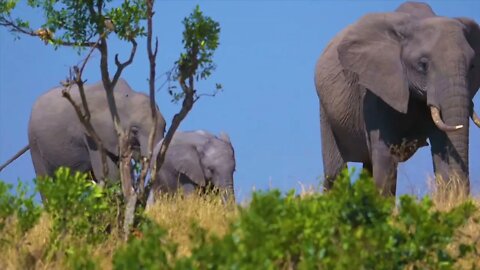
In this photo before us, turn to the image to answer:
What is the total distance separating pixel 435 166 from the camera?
44.1ft

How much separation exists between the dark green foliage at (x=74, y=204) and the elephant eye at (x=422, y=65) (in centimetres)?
562

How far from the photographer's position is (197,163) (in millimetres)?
20969

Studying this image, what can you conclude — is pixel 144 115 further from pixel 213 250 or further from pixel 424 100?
pixel 213 250

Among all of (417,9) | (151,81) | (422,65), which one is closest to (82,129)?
(417,9)

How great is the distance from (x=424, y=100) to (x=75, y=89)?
8.91 m

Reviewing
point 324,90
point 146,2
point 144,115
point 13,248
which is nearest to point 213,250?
point 13,248

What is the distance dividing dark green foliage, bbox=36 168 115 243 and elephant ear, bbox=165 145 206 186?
11087mm

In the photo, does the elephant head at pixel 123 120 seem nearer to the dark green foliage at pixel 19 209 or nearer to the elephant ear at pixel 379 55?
the elephant ear at pixel 379 55

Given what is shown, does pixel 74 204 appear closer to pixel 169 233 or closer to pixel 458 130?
pixel 169 233

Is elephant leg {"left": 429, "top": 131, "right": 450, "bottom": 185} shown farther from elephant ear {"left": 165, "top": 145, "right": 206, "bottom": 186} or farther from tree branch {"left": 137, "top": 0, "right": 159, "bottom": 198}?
elephant ear {"left": 165, "top": 145, "right": 206, "bottom": 186}

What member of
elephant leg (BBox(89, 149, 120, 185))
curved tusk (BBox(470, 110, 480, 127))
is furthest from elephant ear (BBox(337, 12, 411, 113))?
elephant leg (BBox(89, 149, 120, 185))

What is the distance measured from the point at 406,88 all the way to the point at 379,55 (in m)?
0.79

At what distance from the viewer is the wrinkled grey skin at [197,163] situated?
20406mm

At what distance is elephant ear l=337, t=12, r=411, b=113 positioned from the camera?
46.3 feet
